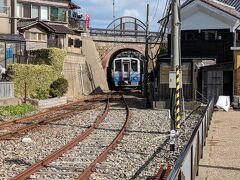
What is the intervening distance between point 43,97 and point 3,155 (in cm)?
1562

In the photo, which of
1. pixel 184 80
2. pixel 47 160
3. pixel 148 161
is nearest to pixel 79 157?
pixel 47 160

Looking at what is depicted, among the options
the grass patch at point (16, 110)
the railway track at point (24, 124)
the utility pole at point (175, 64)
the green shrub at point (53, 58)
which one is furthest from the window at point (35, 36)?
the utility pole at point (175, 64)

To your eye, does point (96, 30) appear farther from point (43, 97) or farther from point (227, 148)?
point (227, 148)

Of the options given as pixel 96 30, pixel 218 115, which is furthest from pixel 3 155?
pixel 96 30

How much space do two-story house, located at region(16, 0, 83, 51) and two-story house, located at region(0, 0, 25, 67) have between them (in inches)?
138

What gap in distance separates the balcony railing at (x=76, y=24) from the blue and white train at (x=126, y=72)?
7.15m

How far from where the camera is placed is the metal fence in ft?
74.6

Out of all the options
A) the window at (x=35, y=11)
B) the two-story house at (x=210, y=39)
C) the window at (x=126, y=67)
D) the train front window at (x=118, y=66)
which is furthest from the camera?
the train front window at (x=118, y=66)

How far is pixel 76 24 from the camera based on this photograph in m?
49.3

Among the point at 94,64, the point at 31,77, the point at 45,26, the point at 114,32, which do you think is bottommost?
the point at 31,77

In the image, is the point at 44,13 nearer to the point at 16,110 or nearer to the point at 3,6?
the point at 3,6

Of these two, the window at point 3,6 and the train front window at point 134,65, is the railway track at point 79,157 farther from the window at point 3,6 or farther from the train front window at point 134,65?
the train front window at point 134,65

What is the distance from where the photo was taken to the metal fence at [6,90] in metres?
22.8

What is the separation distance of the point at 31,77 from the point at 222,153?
1750cm
